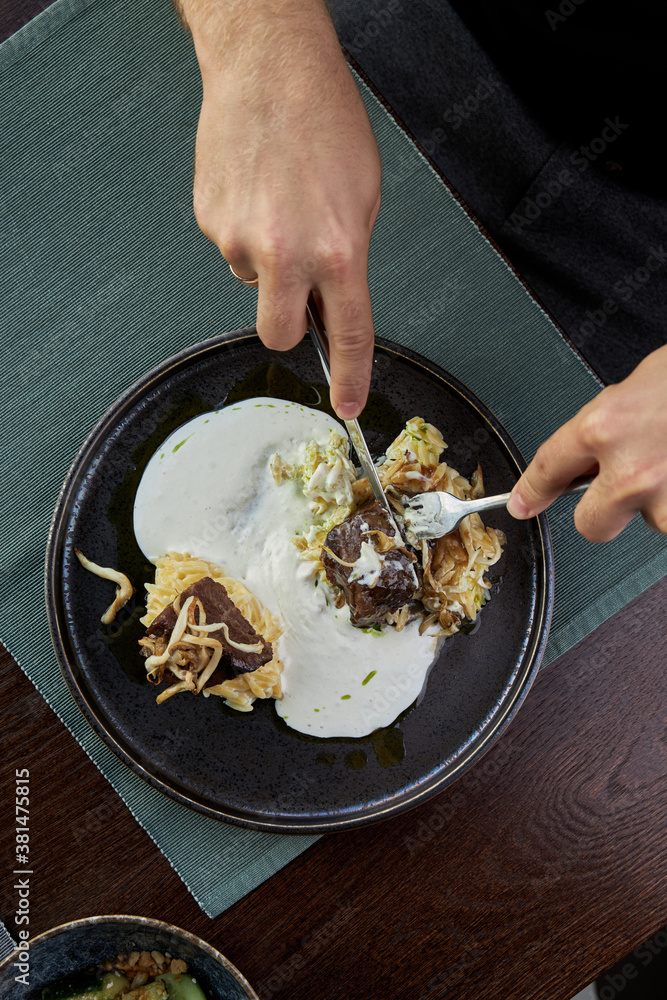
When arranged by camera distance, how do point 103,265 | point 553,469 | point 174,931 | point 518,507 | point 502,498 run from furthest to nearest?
point 103,265
point 174,931
point 502,498
point 518,507
point 553,469

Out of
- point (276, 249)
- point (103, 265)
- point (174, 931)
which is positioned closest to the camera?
point (276, 249)

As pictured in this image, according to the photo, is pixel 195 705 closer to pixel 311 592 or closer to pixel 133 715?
pixel 133 715

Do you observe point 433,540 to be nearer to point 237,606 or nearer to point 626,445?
point 237,606

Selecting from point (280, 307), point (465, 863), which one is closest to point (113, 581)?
point (280, 307)

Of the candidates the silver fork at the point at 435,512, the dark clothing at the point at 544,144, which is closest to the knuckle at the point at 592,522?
the silver fork at the point at 435,512

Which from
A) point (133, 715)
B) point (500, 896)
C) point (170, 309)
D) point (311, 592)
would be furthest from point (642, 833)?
point (170, 309)

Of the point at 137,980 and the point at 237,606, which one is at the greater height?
the point at 237,606

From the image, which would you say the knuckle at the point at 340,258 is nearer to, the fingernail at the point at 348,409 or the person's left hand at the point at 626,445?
the fingernail at the point at 348,409
